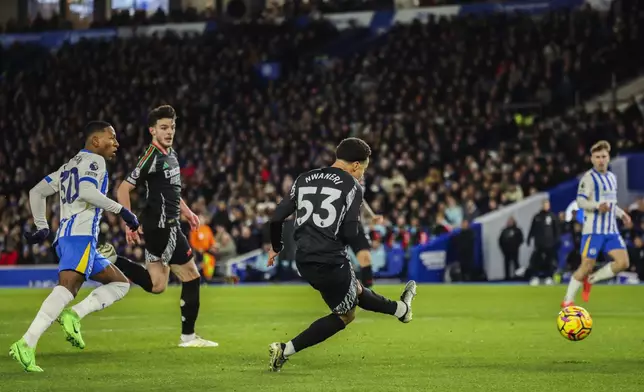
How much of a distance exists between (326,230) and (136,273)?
3279 mm

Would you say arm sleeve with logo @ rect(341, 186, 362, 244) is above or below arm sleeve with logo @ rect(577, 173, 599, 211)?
above

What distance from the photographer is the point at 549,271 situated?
94.3 ft

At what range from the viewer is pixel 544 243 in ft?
93.1

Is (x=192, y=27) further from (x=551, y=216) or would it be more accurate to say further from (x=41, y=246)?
(x=551, y=216)

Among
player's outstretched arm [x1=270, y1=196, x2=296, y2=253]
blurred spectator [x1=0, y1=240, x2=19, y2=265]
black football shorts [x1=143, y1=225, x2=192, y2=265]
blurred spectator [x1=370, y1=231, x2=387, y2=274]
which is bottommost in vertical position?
blurred spectator [x1=0, y1=240, x2=19, y2=265]

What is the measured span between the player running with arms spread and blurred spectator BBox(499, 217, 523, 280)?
17.8 metres

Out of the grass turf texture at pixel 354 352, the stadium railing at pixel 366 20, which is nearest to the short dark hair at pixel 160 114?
the grass turf texture at pixel 354 352

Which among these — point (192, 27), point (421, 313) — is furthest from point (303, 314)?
point (192, 27)

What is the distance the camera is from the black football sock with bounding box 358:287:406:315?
32.4ft

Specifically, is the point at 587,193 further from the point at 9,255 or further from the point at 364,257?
the point at 9,255

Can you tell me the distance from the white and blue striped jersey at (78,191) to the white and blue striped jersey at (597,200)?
26.6ft

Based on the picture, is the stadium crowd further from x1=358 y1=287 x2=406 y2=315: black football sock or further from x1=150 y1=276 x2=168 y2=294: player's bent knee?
x1=358 y1=287 x2=406 y2=315: black football sock

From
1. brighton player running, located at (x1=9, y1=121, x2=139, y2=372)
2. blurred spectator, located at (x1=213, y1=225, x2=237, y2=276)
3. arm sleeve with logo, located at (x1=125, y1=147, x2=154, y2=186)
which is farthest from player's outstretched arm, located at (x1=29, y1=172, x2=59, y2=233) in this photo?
blurred spectator, located at (x1=213, y1=225, x2=237, y2=276)

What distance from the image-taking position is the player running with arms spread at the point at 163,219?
1159 cm
